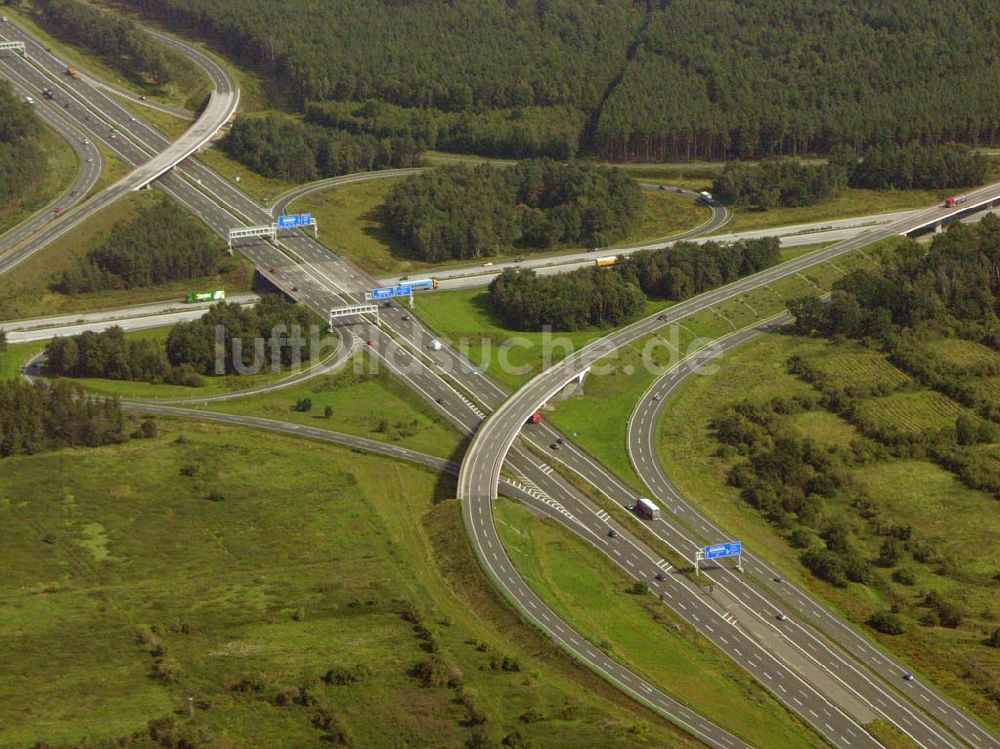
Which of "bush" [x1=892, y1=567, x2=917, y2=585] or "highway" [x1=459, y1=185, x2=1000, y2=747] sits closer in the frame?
"highway" [x1=459, y1=185, x2=1000, y2=747]

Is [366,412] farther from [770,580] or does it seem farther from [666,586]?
[770,580]

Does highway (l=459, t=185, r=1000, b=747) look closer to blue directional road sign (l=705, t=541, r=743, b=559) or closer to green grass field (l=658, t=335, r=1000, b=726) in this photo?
green grass field (l=658, t=335, r=1000, b=726)

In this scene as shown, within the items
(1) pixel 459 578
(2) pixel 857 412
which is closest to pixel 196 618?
(1) pixel 459 578

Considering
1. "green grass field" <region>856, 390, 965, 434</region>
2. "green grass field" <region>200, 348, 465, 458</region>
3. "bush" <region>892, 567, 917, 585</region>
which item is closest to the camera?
"bush" <region>892, 567, 917, 585</region>

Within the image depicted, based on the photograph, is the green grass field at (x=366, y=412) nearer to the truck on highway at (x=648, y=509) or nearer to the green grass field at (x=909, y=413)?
the truck on highway at (x=648, y=509)

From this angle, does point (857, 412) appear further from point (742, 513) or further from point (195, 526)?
point (195, 526)

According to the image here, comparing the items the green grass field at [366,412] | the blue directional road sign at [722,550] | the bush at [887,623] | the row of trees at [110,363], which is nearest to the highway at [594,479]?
the green grass field at [366,412]

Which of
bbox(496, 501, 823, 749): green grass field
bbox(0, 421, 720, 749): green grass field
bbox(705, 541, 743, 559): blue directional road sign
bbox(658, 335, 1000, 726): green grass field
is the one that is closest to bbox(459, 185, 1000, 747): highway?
bbox(658, 335, 1000, 726): green grass field
